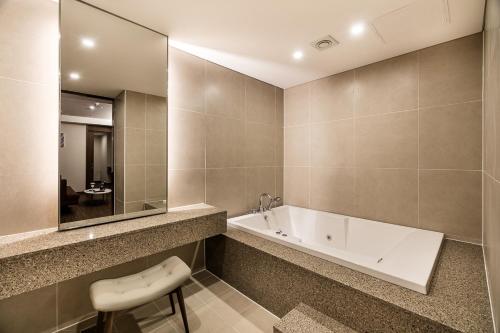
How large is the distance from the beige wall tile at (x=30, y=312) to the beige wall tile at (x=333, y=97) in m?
3.11

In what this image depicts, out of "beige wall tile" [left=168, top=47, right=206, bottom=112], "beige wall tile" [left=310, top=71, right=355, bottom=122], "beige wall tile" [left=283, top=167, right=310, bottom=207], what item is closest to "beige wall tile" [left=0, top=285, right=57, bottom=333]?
"beige wall tile" [left=168, top=47, right=206, bottom=112]

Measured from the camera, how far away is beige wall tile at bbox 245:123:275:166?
2824 millimetres

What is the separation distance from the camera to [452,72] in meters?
1.96

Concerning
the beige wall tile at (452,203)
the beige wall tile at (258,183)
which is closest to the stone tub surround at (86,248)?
the beige wall tile at (258,183)

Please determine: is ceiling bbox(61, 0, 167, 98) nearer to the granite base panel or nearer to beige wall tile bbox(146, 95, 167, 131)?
beige wall tile bbox(146, 95, 167, 131)

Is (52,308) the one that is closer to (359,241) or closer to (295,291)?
(295,291)

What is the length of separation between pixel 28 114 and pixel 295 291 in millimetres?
2150

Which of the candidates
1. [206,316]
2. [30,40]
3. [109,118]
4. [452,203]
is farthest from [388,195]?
[30,40]

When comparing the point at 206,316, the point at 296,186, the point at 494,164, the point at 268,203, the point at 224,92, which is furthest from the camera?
the point at 296,186

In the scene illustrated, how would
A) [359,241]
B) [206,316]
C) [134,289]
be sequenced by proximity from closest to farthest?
[134,289]
[206,316]
[359,241]

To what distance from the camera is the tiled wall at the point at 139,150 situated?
177cm

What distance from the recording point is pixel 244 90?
9.11 feet

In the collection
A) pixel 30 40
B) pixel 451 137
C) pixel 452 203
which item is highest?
pixel 30 40

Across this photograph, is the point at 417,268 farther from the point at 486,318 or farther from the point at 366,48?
the point at 366,48
